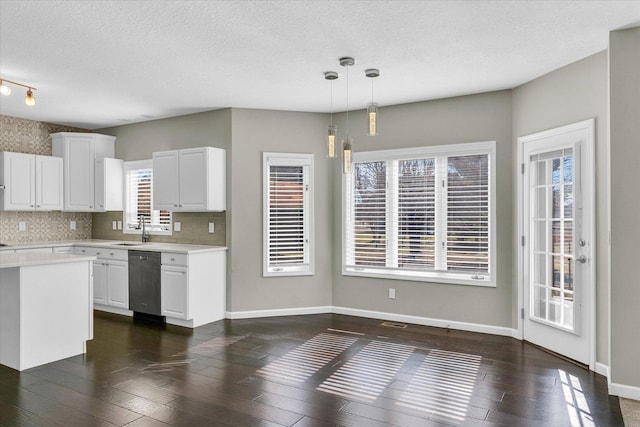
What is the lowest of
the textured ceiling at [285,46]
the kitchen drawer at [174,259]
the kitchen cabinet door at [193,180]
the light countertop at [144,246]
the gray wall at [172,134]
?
the kitchen drawer at [174,259]

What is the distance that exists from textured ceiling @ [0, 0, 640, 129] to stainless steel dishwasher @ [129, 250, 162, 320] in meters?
1.94

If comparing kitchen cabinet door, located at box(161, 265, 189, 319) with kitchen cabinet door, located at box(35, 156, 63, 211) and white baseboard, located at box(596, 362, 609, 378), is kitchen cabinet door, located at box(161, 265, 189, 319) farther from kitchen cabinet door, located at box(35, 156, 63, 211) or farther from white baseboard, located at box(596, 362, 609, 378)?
white baseboard, located at box(596, 362, 609, 378)

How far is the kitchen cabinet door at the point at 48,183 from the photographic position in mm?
5984

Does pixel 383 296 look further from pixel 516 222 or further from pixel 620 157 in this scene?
pixel 620 157

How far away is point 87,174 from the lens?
6.40 m

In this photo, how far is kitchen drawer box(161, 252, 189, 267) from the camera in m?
4.93

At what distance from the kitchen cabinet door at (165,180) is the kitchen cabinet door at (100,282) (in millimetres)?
1081

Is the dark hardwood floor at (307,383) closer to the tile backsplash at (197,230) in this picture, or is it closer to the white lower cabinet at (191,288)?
the white lower cabinet at (191,288)

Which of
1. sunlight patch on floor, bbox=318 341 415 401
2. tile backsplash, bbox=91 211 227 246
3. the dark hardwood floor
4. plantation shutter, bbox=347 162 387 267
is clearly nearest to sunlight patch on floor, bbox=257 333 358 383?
the dark hardwood floor

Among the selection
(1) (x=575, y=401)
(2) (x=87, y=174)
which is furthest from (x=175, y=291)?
(1) (x=575, y=401)

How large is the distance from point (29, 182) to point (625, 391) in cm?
707

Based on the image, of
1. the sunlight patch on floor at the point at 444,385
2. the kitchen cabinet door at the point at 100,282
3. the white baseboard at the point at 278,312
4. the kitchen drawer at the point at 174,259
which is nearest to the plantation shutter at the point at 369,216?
the white baseboard at the point at 278,312

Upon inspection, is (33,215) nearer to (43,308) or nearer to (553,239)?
(43,308)

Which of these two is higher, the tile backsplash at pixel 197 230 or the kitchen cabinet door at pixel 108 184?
the kitchen cabinet door at pixel 108 184
